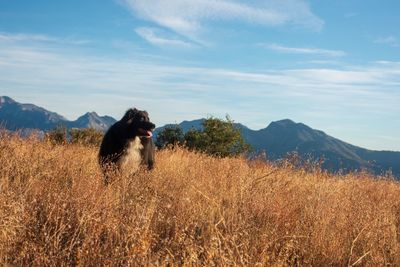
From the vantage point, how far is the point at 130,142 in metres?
9.55

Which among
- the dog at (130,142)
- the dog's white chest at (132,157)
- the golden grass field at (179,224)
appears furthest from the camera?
the dog at (130,142)

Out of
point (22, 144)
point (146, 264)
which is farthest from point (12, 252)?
point (22, 144)

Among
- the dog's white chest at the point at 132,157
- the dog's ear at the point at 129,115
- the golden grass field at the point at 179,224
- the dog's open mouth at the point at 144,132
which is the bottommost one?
the golden grass field at the point at 179,224

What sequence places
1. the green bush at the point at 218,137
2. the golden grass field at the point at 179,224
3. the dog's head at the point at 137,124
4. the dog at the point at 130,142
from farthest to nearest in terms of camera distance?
the green bush at the point at 218,137
the dog's head at the point at 137,124
the dog at the point at 130,142
the golden grass field at the point at 179,224

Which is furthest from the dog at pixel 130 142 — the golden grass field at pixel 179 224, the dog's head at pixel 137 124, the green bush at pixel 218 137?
the green bush at pixel 218 137

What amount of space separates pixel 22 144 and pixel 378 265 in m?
7.83

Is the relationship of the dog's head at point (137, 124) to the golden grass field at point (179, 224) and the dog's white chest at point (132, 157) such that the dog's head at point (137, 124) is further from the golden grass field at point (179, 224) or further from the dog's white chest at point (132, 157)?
the golden grass field at point (179, 224)

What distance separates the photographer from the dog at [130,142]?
9.26 metres

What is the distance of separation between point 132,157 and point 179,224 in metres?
4.49

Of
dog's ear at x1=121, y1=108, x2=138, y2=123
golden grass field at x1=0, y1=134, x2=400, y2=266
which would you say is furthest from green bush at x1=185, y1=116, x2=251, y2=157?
golden grass field at x1=0, y1=134, x2=400, y2=266

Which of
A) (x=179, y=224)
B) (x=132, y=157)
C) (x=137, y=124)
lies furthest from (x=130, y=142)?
(x=179, y=224)

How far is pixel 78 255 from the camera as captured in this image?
3.82m

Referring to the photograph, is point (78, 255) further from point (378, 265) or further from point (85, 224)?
point (378, 265)

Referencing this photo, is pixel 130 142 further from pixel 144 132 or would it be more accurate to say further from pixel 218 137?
pixel 218 137
